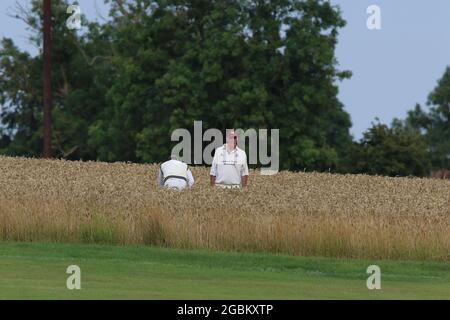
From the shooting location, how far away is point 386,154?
248ft

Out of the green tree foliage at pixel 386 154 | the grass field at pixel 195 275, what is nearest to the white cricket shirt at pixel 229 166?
the grass field at pixel 195 275

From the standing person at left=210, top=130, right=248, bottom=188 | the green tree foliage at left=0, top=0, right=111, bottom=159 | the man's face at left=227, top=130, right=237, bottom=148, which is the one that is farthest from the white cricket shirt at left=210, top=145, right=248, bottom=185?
the green tree foliage at left=0, top=0, right=111, bottom=159

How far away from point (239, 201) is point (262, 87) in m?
48.9

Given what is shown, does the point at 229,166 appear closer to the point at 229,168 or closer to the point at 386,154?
the point at 229,168

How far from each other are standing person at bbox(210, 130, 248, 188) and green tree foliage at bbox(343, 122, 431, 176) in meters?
45.7

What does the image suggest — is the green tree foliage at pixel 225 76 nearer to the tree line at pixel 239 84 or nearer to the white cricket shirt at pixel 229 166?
the tree line at pixel 239 84

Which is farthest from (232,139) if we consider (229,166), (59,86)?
(59,86)

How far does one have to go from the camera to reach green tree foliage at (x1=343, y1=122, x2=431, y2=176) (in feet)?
246

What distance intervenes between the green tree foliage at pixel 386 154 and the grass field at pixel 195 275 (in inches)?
1995

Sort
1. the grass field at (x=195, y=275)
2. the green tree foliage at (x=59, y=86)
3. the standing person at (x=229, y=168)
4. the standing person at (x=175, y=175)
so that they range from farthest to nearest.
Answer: the green tree foliage at (x=59, y=86)
the standing person at (x=175, y=175)
the standing person at (x=229, y=168)
the grass field at (x=195, y=275)

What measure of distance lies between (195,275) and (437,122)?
10249cm

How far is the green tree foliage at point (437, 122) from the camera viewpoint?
4528 inches

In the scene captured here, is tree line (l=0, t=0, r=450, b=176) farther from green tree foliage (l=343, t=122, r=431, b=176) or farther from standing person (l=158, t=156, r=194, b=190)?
standing person (l=158, t=156, r=194, b=190)
